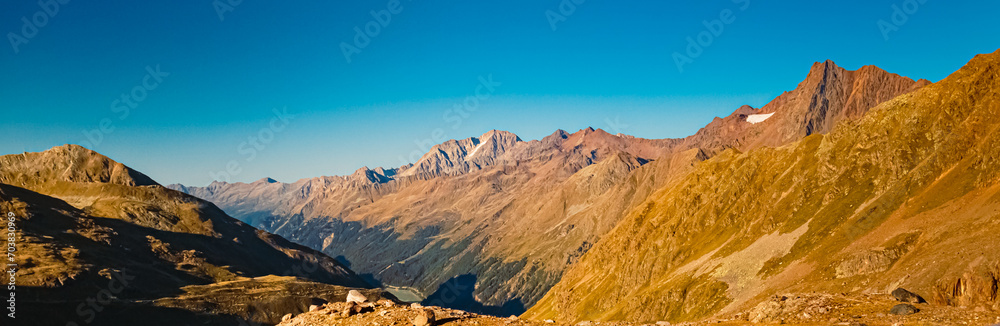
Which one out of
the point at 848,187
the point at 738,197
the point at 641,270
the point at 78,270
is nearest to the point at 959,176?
the point at 848,187

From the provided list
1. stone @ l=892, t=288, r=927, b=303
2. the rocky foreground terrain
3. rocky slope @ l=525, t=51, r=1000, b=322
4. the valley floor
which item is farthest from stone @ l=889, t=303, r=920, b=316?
rocky slope @ l=525, t=51, r=1000, b=322

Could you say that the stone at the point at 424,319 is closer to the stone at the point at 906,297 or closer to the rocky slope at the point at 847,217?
the stone at the point at 906,297

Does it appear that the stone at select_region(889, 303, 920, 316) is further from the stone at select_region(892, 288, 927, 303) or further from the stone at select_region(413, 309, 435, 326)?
the stone at select_region(413, 309, 435, 326)

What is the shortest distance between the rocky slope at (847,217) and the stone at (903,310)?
32724 millimetres

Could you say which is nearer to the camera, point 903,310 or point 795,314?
point 903,310

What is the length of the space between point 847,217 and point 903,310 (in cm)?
10595

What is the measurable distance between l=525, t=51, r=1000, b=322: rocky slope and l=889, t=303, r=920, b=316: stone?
107 ft

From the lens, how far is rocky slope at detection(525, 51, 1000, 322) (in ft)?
294

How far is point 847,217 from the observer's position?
410ft

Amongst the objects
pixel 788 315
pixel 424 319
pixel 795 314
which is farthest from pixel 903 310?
pixel 424 319

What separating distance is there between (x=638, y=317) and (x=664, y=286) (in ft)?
45.8

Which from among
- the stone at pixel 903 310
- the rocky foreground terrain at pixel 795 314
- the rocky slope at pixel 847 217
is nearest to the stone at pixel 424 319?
the rocky foreground terrain at pixel 795 314

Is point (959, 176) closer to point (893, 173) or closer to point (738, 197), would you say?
point (893, 173)

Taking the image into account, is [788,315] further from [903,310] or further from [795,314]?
[903,310]
